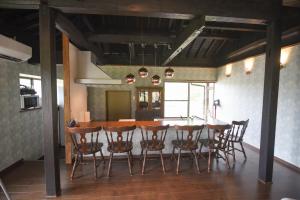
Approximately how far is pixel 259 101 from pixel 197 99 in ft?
10.7

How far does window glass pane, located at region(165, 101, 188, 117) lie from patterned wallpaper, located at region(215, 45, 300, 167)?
4.47 feet

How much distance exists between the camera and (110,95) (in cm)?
662

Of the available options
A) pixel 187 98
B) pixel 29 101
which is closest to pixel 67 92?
pixel 29 101

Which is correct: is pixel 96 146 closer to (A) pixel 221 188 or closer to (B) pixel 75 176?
(B) pixel 75 176

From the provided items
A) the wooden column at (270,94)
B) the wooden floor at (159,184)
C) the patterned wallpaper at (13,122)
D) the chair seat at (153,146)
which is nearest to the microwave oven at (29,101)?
the patterned wallpaper at (13,122)

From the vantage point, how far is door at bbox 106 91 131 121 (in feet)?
21.8

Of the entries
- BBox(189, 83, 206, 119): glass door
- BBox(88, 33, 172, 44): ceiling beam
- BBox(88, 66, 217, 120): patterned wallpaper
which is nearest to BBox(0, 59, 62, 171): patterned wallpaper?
BBox(88, 33, 172, 44): ceiling beam

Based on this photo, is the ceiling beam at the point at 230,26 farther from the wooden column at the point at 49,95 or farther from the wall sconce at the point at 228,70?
the wooden column at the point at 49,95

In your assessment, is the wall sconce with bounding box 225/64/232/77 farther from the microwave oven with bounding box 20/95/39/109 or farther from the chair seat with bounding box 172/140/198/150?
the microwave oven with bounding box 20/95/39/109

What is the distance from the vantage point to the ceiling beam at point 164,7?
2322 millimetres

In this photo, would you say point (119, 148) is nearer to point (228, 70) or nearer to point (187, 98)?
point (228, 70)

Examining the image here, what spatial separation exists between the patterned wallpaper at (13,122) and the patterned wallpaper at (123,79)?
2387 mm

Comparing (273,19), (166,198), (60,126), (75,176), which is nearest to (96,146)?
(75,176)

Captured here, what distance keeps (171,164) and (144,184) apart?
36.7 inches
